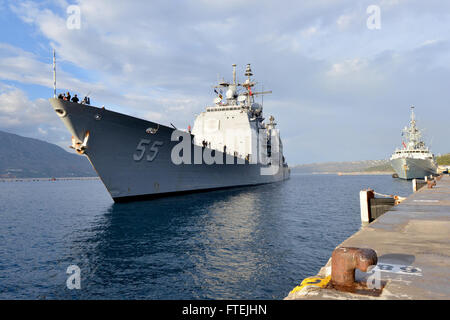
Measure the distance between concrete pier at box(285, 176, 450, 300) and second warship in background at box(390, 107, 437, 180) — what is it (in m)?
57.1

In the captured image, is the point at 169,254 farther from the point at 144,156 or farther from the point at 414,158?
the point at 414,158

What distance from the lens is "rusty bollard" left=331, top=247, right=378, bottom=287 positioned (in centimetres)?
254

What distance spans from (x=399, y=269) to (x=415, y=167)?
6219cm

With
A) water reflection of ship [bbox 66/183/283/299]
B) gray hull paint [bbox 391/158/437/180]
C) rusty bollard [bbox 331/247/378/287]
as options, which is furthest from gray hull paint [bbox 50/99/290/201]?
gray hull paint [bbox 391/158/437/180]

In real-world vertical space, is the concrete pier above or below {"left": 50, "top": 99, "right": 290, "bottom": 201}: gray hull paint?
below

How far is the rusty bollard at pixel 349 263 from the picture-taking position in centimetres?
254

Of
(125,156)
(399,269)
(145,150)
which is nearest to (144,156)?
(145,150)

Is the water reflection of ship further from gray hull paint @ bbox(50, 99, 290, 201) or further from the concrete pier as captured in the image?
gray hull paint @ bbox(50, 99, 290, 201)

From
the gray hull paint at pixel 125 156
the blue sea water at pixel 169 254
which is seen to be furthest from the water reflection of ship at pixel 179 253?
the gray hull paint at pixel 125 156

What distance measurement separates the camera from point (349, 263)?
263 centimetres

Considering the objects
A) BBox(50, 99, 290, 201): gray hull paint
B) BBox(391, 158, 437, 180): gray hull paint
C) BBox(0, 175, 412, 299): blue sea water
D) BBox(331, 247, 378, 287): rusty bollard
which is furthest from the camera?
BBox(391, 158, 437, 180): gray hull paint

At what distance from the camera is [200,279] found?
22.3 ft
